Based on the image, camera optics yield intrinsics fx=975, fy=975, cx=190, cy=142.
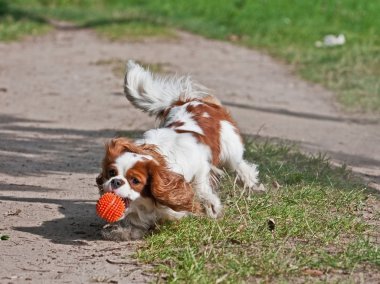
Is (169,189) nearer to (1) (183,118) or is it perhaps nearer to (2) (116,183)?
(2) (116,183)

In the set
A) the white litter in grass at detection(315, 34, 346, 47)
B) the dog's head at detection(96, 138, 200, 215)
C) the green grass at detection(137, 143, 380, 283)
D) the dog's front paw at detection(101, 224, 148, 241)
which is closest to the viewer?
the green grass at detection(137, 143, 380, 283)

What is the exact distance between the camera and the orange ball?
19.6 feet

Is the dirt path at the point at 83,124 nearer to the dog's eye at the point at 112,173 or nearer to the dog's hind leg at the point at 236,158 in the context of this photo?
the dog's eye at the point at 112,173

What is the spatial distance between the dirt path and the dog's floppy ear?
38cm

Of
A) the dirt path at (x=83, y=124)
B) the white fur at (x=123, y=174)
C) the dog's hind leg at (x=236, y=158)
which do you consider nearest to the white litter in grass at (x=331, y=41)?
the dirt path at (x=83, y=124)

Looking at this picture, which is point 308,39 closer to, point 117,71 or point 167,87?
point 117,71

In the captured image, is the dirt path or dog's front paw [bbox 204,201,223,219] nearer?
the dirt path

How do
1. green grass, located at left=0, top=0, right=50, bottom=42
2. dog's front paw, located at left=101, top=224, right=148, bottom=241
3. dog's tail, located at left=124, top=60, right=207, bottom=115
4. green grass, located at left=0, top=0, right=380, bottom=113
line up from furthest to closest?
green grass, located at left=0, top=0, right=50, bottom=42 → green grass, located at left=0, top=0, right=380, bottom=113 → dog's tail, located at left=124, top=60, right=207, bottom=115 → dog's front paw, located at left=101, top=224, right=148, bottom=241

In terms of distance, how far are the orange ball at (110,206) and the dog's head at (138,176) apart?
4cm

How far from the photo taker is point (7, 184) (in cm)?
805

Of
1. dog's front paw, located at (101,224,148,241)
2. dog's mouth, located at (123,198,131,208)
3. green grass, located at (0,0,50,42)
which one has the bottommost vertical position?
green grass, located at (0,0,50,42)

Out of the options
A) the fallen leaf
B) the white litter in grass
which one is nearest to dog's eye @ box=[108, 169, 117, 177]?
the fallen leaf

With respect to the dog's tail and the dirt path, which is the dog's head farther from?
the dog's tail

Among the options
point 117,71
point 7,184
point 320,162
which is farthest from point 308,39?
point 7,184
